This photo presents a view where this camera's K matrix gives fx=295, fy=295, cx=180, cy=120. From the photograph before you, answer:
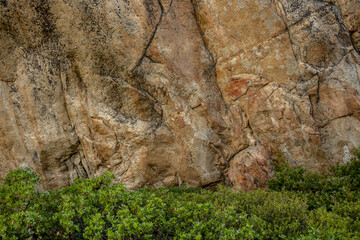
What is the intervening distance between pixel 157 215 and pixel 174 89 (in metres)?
3.85

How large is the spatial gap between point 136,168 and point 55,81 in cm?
295

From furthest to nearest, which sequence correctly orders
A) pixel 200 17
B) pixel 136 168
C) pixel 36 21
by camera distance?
pixel 200 17, pixel 136 168, pixel 36 21

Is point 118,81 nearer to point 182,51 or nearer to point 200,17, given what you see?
point 182,51

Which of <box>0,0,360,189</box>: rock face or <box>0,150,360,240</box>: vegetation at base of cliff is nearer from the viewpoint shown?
<box>0,150,360,240</box>: vegetation at base of cliff

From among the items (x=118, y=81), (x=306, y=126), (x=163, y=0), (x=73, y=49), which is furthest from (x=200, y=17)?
(x=306, y=126)

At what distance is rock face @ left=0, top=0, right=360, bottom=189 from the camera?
7.08 meters

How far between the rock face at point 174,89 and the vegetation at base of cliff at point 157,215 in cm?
184

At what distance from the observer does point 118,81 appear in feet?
24.2

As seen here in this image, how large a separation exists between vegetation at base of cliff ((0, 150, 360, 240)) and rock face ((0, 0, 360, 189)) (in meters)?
1.84

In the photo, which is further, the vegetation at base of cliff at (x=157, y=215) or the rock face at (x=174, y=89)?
the rock face at (x=174, y=89)

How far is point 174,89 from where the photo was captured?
7.57 m

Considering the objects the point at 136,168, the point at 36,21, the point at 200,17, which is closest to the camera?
the point at 36,21

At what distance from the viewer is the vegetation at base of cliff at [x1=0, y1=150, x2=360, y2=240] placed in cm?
406

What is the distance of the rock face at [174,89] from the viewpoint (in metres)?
7.08
